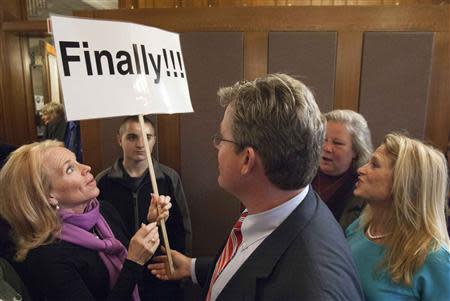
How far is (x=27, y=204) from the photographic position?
4.00 feet

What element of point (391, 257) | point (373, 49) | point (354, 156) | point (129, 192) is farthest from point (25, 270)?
point (373, 49)

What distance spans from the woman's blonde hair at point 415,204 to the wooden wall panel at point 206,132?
1627 millimetres

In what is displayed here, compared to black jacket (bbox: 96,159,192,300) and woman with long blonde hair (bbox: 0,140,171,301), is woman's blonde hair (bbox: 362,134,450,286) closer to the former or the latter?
woman with long blonde hair (bbox: 0,140,171,301)

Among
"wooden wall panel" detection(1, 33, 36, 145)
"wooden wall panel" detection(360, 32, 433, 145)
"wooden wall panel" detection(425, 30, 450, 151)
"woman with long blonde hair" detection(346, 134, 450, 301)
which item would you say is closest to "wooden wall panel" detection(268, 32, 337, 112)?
"wooden wall panel" detection(360, 32, 433, 145)

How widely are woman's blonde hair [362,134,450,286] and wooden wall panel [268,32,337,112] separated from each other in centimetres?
140

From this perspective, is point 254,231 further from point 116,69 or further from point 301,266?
point 116,69

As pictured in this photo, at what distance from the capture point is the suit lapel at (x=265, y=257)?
0.76 metres

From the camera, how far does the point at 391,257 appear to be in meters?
1.09

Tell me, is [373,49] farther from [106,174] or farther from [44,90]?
[44,90]

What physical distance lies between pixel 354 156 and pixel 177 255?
1.02 metres

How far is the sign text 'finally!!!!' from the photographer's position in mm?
1155

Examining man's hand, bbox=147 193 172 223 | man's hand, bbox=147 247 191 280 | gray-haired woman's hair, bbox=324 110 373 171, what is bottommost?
man's hand, bbox=147 247 191 280

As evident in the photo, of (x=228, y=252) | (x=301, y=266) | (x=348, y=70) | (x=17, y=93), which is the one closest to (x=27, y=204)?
(x=228, y=252)

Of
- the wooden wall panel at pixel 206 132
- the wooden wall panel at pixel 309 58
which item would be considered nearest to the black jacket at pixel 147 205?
the wooden wall panel at pixel 206 132
